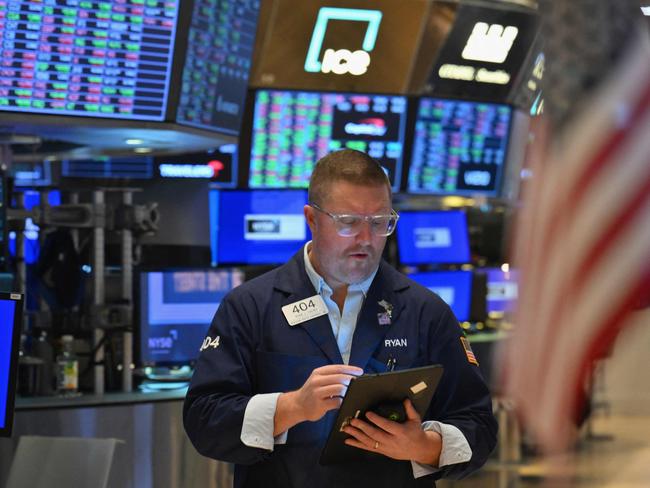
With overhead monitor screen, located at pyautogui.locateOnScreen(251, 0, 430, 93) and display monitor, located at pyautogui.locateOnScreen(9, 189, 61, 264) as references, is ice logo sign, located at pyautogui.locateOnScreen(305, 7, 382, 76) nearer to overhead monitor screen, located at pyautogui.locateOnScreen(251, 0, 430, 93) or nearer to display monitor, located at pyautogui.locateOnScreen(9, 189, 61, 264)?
overhead monitor screen, located at pyautogui.locateOnScreen(251, 0, 430, 93)

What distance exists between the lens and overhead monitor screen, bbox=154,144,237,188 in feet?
20.8

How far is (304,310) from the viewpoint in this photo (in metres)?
2.22

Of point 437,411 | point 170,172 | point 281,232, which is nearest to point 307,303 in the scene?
point 437,411

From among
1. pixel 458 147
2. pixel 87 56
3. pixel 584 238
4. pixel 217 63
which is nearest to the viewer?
pixel 584 238

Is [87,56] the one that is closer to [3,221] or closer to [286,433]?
[3,221]

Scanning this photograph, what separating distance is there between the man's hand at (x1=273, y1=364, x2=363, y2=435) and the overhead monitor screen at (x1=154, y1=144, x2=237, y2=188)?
4.44 m

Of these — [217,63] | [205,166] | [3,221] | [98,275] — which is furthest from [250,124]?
[3,221]

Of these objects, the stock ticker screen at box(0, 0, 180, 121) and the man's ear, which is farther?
the stock ticker screen at box(0, 0, 180, 121)

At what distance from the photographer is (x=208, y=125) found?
4793mm

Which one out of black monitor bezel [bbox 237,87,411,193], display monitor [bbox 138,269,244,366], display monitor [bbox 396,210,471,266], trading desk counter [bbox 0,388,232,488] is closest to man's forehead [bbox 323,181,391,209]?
trading desk counter [bbox 0,388,232,488]

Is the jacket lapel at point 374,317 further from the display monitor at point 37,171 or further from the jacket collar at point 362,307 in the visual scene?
the display monitor at point 37,171

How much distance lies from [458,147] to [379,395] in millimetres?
5207

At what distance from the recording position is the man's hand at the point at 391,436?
193 cm

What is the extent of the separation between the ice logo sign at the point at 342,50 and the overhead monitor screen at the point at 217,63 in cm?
166
